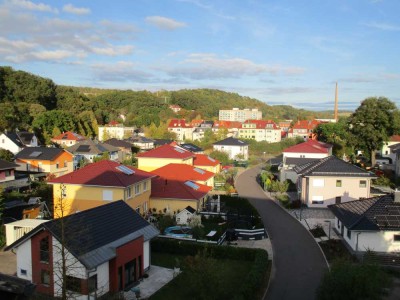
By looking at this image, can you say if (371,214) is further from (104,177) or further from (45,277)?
(104,177)

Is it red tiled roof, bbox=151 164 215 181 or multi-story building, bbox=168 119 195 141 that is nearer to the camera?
red tiled roof, bbox=151 164 215 181

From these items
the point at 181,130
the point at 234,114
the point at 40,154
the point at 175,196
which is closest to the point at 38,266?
the point at 175,196

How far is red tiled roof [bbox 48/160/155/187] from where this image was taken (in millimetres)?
25281

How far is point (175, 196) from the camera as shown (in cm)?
2773

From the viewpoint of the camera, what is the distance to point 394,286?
54.4ft

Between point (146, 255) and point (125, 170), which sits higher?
point (125, 170)

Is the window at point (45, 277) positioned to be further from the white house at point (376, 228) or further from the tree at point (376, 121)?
the tree at point (376, 121)

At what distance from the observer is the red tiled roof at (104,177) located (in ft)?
82.9

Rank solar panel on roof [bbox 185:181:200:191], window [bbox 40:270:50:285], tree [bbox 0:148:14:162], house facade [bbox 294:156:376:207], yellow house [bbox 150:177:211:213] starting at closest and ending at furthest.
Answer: window [bbox 40:270:50:285] < yellow house [bbox 150:177:211:213] < solar panel on roof [bbox 185:181:200:191] < house facade [bbox 294:156:376:207] < tree [bbox 0:148:14:162]

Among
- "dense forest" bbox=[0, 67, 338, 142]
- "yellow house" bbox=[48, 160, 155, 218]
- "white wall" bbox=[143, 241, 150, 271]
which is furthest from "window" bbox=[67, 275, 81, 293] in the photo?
"dense forest" bbox=[0, 67, 338, 142]

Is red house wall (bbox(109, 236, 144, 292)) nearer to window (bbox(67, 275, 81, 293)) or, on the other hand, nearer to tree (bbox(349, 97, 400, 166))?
window (bbox(67, 275, 81, 293))

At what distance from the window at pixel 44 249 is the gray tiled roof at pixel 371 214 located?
45.7 feet

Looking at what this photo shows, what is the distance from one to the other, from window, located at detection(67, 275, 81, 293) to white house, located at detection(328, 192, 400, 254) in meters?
12.9

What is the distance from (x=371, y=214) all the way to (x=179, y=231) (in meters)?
10.5
